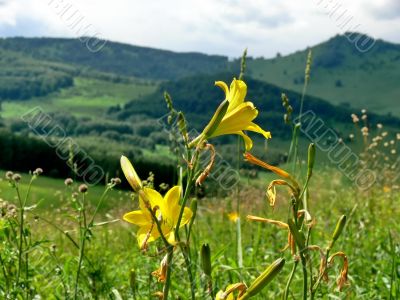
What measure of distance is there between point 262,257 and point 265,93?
636ft

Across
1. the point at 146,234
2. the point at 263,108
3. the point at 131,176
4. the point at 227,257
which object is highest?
the point at 263,108

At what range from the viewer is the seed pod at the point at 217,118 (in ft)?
4.04

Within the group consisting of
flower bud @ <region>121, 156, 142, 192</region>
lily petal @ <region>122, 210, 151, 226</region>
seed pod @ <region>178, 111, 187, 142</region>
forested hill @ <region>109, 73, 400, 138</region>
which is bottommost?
lily petal @ <region>122, 210, 151, 226</region>

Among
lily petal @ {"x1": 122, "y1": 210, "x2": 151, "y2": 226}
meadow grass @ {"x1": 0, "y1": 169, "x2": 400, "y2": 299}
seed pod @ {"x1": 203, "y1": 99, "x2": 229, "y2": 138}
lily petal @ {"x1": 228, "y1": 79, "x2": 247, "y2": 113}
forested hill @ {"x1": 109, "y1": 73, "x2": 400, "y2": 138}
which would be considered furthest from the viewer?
forested hill @ {"x1": 109, "y1": 73, "x2": 400, "y2": 138}

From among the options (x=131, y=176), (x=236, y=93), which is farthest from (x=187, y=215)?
(x=236, y=93)

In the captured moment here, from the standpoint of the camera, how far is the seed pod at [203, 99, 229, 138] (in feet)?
4.04

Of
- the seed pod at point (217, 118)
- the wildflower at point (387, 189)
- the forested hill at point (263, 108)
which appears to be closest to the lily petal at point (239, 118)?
the seed pod at point (217, 118)

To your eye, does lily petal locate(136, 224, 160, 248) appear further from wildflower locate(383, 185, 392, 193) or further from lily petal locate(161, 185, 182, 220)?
wildflower locate(383, 185, 392, 193)

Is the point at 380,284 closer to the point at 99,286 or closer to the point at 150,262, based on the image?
the point at 150,262

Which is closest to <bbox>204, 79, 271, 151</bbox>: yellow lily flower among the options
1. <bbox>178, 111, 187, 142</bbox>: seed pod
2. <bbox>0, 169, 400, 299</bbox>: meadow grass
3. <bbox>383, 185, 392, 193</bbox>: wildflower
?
<bbox>178, 111, 187, 142</bbox>: seed pod

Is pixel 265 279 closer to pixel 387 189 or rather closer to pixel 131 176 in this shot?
pixel 131 176

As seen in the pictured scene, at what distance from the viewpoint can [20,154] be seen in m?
74.4

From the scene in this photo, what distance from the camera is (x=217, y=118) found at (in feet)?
4.09

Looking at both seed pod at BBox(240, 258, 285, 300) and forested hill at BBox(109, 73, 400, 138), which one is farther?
forested hill at BBox(109, 73, 400, 138)
